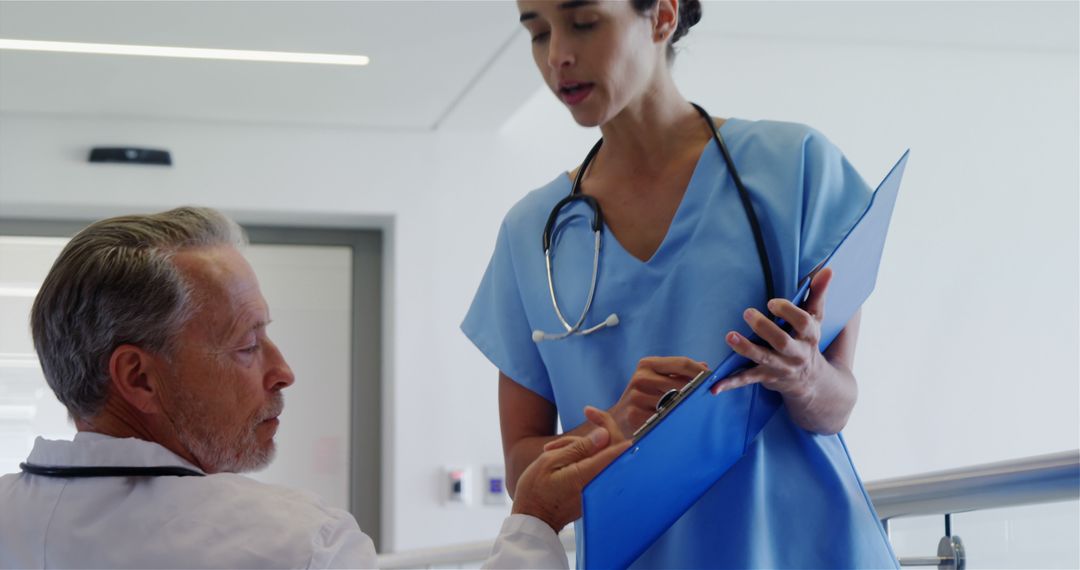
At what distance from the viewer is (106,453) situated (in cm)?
121

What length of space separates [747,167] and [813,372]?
275mm

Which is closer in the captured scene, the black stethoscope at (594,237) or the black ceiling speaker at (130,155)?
the black stethoscope at (594,237)

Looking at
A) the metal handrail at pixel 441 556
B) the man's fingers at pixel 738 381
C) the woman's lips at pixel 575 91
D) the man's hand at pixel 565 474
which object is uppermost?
the woman's lips at pixel 575 91

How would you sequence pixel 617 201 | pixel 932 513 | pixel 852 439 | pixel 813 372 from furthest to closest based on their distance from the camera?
pixel 852 439
pixel 932 513
pixel 617 201
pixel 813 372

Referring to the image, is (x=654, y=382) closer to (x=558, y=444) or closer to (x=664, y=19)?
(x=558, y=444)

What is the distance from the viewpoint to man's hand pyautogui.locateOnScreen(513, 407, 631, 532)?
1.11 meters

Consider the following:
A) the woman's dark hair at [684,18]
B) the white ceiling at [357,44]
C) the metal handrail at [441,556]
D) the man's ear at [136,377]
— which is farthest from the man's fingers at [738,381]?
the white ceiling at [357,44]

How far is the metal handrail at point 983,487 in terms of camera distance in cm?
116

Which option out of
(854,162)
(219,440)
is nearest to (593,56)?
(219,440)

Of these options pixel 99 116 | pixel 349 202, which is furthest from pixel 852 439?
pixel 99 116

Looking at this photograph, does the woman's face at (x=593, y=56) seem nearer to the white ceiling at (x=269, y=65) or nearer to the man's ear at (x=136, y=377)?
the man's ear at (x=136, y=377)

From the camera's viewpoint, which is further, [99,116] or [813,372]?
[99,116]

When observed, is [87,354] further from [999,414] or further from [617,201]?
[999,414]

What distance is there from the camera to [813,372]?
1.15 m
